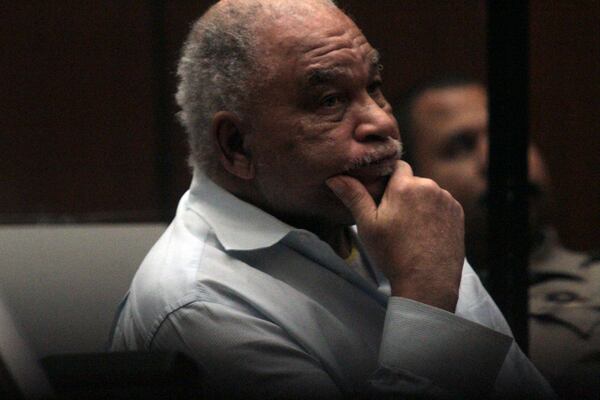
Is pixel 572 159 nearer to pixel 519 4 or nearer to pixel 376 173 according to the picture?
pixel 519 4

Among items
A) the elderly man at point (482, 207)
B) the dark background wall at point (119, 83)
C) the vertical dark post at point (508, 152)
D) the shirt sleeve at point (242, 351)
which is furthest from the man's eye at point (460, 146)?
the shirt sleeve at point (242, 351)

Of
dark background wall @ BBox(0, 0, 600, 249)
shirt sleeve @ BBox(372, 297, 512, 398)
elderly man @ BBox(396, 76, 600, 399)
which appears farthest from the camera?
dark background wall @ BBox(0, 0, 600, 249)

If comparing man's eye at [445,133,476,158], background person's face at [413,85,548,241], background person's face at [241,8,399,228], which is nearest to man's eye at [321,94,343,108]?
background person's face at [241,8,399,228]

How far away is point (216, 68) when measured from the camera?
1348 millimetres

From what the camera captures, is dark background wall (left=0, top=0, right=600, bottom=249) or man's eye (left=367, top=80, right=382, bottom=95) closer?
man's eye (left=367, top=80, right=382, bottom=95)

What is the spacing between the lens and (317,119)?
1.29m

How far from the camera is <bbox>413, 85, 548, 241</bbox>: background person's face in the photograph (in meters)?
2.16

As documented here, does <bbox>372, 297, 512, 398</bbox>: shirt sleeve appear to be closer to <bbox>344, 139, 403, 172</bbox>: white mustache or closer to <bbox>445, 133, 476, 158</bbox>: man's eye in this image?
A: <bbox>344, 139, 403, 172</bbox>: white mustache

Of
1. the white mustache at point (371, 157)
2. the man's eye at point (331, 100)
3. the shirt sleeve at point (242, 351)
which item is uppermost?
the man's eye at point (331, 100)

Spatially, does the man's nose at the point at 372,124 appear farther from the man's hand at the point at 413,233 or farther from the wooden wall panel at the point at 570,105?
the wooden wall panel at the point at 570,105

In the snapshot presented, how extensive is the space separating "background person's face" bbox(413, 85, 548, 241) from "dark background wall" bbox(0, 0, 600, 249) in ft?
1.66

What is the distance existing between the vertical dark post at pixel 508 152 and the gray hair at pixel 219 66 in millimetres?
603

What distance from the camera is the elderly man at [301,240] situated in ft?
3.88

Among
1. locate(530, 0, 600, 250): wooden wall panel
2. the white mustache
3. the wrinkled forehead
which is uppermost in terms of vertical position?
the wrinkled forehead
